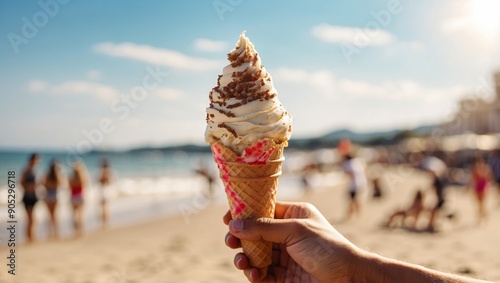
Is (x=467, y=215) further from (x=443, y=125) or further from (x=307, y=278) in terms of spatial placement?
(x=443, y=125)

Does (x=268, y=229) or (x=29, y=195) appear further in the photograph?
(x=29, y=195)

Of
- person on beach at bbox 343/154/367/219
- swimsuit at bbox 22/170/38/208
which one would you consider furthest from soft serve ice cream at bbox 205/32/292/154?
person on beach at bbox 343/154/367/219

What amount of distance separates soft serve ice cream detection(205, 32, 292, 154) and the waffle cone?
98mm

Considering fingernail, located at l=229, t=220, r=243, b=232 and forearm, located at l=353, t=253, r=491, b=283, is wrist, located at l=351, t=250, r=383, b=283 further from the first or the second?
fingernail, located at l=229, t=220, r=243, b=232

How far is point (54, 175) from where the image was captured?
1028 cm

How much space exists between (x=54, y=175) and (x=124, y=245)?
268 centimetres

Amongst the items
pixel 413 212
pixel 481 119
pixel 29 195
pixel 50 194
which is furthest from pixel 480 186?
pixel 481 119

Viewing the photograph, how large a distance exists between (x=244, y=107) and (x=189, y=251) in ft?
18.3

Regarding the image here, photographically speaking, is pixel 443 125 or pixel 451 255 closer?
pixel 451 255

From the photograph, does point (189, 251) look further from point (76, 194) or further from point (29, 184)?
point (76, 194)

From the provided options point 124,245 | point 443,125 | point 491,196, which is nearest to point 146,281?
point 124,245

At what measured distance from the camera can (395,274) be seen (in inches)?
99.5

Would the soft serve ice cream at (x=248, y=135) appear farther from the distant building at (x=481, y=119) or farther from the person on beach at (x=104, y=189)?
the distant building at (x=481, y=119)

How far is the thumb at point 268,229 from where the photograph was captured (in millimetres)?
2574
